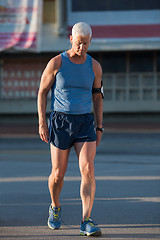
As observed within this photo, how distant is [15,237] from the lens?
4.70 meters

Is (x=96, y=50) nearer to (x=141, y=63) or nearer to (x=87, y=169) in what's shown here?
(x=141, y=63)

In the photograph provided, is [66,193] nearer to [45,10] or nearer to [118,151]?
[118,151]

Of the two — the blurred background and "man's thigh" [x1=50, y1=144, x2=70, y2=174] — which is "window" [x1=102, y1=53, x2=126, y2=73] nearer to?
the blurred background

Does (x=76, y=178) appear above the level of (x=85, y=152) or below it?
below

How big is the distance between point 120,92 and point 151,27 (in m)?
3.20

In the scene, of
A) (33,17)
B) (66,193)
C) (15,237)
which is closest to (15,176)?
(66,193)

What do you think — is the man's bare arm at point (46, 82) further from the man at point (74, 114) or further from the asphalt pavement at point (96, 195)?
the asphalt pavement at point (96, 195)

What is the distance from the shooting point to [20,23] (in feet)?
69.4

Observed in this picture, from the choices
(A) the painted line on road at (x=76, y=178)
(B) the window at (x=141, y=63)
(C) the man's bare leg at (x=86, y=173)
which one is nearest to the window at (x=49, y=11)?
(B) the window at (x=141, y=63)

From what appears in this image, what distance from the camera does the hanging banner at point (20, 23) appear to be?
68.9 ft

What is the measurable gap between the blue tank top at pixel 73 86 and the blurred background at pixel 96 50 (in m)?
14.9

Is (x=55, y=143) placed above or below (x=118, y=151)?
above

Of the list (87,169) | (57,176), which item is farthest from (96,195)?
(87,169)

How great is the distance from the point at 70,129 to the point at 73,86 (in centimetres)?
39
